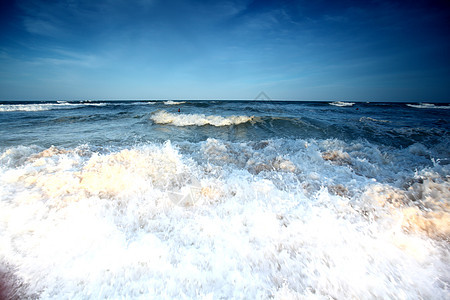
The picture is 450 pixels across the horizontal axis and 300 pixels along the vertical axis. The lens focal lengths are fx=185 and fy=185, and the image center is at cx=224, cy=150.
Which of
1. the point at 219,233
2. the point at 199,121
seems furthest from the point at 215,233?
the point at 199,121

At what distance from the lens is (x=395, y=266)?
1.54 meters

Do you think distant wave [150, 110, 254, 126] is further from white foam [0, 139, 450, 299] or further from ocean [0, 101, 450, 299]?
white foam [0, 139, 450, 299]

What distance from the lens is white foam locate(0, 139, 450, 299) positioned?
1442 mm

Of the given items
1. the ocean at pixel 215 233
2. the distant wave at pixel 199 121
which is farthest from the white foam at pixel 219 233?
the distant wave at pixel 199 121

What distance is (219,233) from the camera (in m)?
1.91

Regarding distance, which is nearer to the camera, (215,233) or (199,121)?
(215,233)

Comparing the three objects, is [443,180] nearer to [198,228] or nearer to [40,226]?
[198,228]

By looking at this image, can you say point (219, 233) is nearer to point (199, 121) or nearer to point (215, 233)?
point (215, 233)

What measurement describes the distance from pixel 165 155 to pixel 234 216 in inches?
80.4

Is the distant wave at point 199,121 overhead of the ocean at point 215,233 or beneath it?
overhead

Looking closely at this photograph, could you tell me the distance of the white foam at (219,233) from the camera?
4.73 ft

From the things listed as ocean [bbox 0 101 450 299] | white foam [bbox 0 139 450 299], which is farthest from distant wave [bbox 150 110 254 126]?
white foam [bbox 0 139 450 299]

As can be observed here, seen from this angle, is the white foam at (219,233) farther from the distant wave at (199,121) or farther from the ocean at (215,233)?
the distant wave at (199,121)

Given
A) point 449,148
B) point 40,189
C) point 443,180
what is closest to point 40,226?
point 40,189
